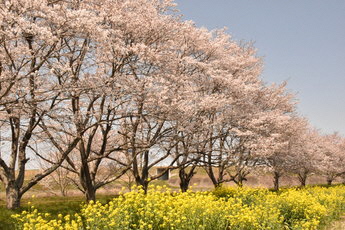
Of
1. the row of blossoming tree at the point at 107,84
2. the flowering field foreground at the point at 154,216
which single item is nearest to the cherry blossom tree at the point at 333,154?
the row of blossoming tree at the point at 107,84

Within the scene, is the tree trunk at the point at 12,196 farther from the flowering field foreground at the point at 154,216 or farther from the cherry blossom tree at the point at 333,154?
the cherry blossom tree at the point at 333,154

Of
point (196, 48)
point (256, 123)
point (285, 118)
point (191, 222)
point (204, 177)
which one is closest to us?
point (191, 222)

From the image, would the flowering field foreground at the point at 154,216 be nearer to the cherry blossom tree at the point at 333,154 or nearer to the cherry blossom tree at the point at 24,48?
the cherry blossom tree at the point at 24,48

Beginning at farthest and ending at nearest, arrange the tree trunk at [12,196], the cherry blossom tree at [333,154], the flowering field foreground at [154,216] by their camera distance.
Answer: the cherry blossom tree at [333,154]
the tree trunk at [12,196]
the flowering field foreground at [154,216]

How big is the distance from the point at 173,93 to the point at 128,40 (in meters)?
3.01

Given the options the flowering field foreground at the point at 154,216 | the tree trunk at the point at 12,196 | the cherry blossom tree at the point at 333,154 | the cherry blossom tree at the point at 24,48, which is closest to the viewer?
the flowering field foreground at the point at 154,216

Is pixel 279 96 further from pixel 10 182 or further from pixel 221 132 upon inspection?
pixel 10 182

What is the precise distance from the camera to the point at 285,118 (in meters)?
25.0

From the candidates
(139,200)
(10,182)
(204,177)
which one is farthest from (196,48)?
(204,177)

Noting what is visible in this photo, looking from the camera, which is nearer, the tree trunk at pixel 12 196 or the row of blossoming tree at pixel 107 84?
the row of blossoming tree at pixel 107 84

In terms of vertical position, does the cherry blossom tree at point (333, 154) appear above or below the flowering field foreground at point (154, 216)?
above

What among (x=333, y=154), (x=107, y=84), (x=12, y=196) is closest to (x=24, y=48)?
(x=107, y=84)

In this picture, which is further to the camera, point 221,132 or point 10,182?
point 221,132

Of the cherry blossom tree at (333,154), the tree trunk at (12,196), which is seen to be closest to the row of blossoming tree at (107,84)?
the tree trunk at (12,196)
